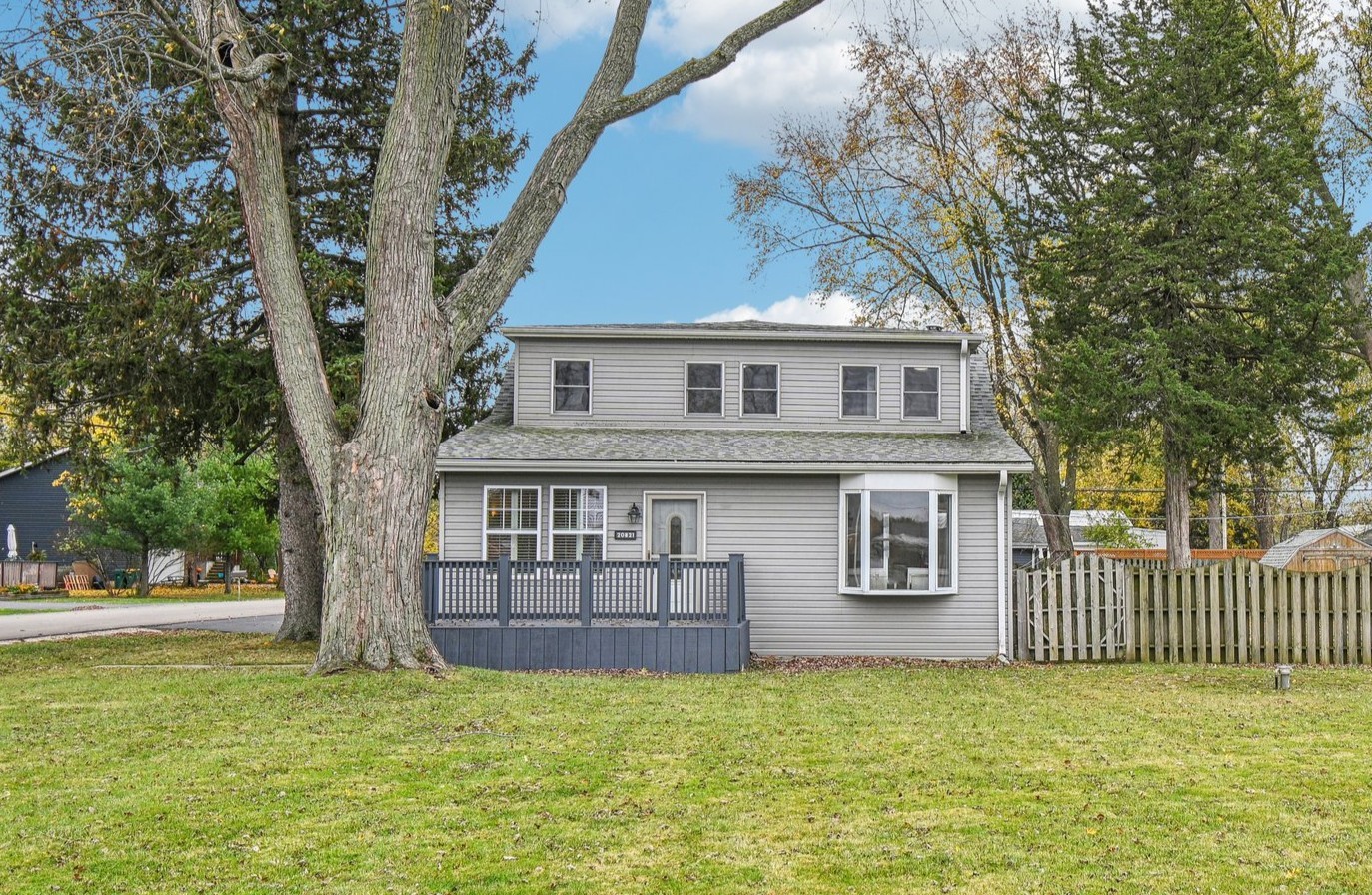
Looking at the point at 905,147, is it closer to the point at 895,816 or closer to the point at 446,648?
the point at 446,648

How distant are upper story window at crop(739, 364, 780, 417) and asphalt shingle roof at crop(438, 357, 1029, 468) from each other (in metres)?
0.36

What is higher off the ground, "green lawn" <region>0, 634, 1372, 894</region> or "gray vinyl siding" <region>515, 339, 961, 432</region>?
"gray vinyl siding" <region>515, 339, 961, 432</region>

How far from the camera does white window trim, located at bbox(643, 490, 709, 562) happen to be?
1708cm

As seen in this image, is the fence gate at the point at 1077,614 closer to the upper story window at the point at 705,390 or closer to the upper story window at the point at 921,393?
the upper story window at the point at 921,393

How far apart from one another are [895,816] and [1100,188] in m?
20.7

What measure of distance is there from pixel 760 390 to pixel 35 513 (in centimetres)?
3684

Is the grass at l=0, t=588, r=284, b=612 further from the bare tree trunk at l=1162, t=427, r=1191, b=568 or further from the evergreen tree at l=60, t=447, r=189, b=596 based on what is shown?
the bare tree trunk at l=1162, t=427, r=1191, b=568

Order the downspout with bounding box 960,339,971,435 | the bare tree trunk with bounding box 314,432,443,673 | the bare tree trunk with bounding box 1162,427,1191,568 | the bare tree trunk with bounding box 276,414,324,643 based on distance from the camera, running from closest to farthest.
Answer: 1. the bare tree trunk with bounding box 314,432,443,673
2. the downspout with bounding box 960,339,971,435
3. the bare tree trunk with bounding box 276,414,324,643
4. the bare tree trunk with bounding box 1162,427,1191,568

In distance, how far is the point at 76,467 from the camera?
60.1 ft

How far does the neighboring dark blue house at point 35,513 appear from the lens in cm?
4434

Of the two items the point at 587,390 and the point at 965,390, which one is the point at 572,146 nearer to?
the point at 587,390

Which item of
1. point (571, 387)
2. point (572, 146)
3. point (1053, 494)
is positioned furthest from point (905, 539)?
point (1053, 494)

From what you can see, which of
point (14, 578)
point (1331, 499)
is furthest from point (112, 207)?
point (1331, 499)

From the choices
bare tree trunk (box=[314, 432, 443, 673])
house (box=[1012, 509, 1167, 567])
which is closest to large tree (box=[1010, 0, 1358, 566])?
house (box=[1012, 509, 1167, 567])
